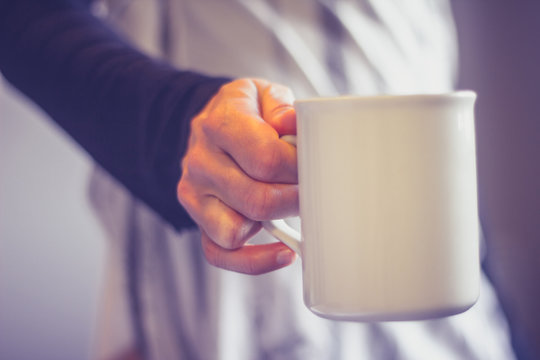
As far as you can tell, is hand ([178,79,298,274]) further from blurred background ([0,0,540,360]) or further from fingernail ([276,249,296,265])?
blurred background ([0,0,540,360])

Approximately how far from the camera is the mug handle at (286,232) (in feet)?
1.31

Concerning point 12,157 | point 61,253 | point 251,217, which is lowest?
point 61,253

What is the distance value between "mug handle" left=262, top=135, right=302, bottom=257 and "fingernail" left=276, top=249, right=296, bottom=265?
31mm

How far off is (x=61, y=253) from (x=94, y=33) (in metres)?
0.80

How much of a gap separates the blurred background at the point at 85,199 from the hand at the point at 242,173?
89cm

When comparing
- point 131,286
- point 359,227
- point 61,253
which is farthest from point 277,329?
point 61,253

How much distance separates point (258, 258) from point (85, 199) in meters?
0.91

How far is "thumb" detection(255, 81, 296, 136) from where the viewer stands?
416 mm

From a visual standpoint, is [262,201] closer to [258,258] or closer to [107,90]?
[258,258]

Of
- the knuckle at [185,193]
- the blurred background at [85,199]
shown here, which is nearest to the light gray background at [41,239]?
the blurred background at [85,199]

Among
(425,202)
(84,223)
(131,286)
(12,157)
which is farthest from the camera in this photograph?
(84,223)

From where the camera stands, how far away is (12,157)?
1264mm

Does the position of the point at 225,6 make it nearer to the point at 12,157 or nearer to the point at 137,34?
the point at 137,34

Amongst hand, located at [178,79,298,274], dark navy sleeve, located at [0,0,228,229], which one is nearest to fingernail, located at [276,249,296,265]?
hand, located at [178,79,298,274]
